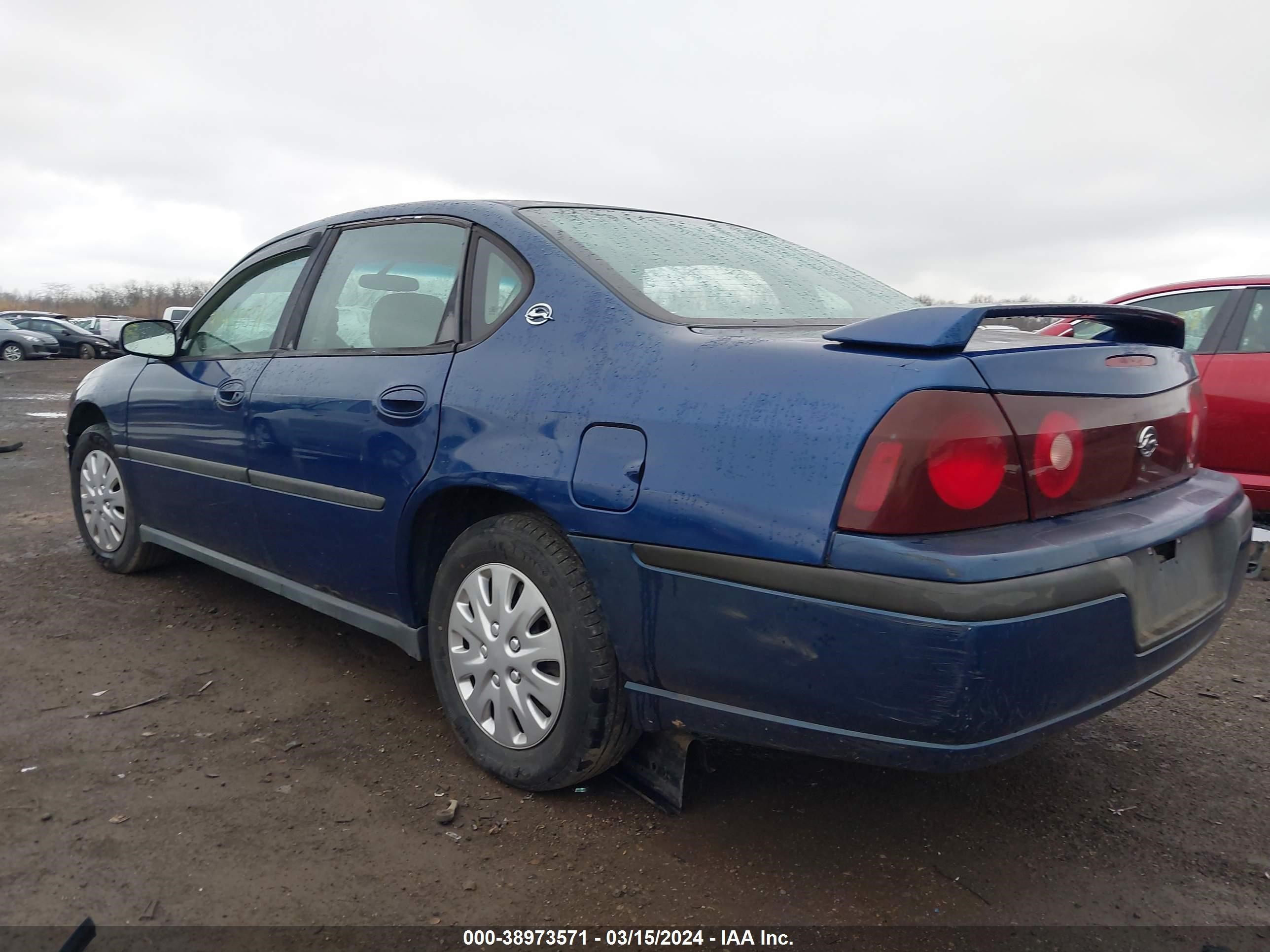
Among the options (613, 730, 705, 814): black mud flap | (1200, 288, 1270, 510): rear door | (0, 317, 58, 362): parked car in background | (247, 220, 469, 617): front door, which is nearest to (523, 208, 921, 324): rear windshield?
(247, 220, 469, 617): front door

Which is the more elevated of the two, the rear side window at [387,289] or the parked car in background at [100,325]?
the rear side window at [387,289]

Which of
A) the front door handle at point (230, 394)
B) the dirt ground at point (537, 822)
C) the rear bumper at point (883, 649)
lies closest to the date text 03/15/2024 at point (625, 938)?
the dirt ground at point (537, 822)

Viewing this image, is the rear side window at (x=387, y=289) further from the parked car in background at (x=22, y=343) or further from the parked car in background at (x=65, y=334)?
the parked car in background at (x=65, y=334)

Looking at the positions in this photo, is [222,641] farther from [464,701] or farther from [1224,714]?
[1224,714]

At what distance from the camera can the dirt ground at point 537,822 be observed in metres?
2.00

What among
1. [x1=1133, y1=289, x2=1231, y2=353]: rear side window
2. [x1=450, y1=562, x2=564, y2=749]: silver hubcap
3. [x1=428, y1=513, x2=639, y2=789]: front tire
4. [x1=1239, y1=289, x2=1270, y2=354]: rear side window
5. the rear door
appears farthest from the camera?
[x1=1133, y1=289, x2=1231, y2=353]: rear side window

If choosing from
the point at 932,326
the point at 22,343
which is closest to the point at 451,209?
the point at 932,326

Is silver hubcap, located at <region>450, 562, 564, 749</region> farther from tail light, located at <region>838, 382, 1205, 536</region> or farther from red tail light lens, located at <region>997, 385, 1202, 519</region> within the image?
red tail light lens, located at <region>997, 385, 1202, 519</region>

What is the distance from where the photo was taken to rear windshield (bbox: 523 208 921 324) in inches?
92.7

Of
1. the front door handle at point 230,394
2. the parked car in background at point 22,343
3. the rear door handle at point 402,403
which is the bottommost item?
the parked car in background at point 22,343

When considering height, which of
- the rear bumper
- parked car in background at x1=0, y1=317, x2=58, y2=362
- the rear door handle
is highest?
the rear door handle

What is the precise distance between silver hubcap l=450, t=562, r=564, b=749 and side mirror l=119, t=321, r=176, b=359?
211 centimetres

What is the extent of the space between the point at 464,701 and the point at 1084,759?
5.67 feet

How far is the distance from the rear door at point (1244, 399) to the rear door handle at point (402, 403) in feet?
13.2
